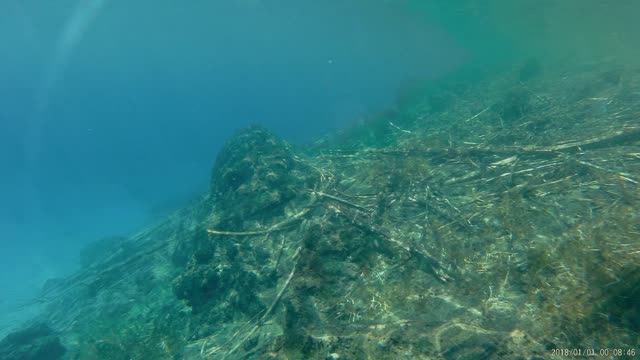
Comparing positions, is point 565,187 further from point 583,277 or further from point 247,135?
point 247,135

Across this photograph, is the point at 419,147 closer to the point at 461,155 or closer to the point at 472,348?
the point at 461,155

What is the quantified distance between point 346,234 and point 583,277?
11.5 feet

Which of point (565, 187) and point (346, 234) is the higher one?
Answer: point (346, 234)

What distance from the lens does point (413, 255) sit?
243 inches

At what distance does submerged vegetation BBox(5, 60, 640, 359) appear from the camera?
172 inches

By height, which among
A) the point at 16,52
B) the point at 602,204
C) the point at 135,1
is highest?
the point at 16,52

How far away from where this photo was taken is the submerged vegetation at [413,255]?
438cm

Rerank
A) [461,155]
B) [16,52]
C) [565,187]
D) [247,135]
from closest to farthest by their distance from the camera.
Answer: [565,187]
[461,155]
[247,135]
[16,52]

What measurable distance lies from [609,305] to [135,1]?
8154 cm

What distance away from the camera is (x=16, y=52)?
75.8 meters

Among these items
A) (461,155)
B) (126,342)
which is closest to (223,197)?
(126,342)

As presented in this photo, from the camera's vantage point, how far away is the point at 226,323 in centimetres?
734

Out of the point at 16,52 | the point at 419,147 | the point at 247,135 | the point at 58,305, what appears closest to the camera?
the point at 419,147

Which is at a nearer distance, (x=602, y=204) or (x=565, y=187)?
(x=602, y=204)
